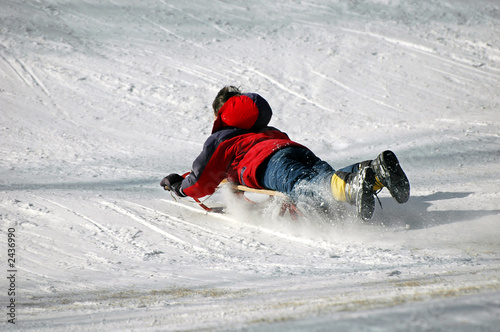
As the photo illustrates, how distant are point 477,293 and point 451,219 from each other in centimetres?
145

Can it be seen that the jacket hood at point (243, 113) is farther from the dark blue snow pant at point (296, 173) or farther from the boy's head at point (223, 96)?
the dark blue snow pant at point (296, 173)

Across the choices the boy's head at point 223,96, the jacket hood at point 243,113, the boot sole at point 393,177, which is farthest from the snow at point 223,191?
the boy's head at point 223,96

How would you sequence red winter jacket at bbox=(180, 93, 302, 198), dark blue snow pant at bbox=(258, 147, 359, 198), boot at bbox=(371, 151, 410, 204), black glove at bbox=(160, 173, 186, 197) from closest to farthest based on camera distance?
boot at bbox=(371, 151, 410, 204) < dark blue snow pant at bbox=(258, 147, 359, 198) < red winter jacket at bbox=(180, 93, 302, 198) < black glove at bbox=(160, 173, 186, 197)

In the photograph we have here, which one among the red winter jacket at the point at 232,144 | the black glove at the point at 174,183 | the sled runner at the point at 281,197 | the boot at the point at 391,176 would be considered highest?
the boot at the point at 391,176

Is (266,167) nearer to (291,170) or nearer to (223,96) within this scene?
(291,170)

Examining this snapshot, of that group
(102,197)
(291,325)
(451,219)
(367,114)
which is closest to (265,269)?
(291,325)

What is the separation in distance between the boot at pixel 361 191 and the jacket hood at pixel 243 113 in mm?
873

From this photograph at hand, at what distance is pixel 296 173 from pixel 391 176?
627 millimetres

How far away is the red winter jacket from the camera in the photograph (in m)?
3.27

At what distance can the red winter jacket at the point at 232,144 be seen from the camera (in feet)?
10.7

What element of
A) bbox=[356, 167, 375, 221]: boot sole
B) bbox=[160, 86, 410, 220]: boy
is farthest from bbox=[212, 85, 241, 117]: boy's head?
bbox=[356, 167, 375, 221]: boot sole

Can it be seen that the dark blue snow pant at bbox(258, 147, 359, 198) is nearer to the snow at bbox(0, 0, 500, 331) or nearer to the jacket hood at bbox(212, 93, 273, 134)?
the snow at bbox(0, 0, 500, 331)

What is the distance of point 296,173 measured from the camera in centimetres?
298

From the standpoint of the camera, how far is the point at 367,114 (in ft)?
18.1
